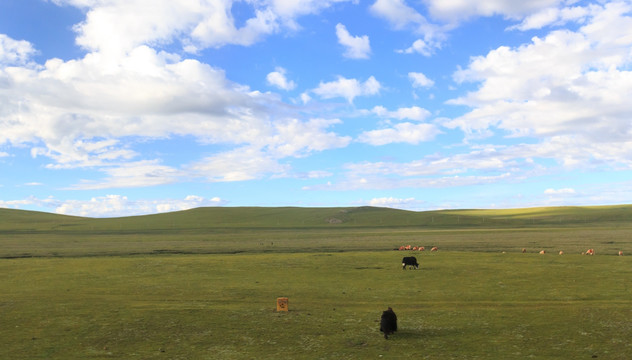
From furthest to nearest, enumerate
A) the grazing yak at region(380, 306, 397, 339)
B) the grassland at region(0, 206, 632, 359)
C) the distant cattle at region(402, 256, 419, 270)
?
the distant cattle at region(402, 256, 419, 270) → the grazing yak at region(380, 306, 397, 339) → the grassland at region(0, 206, 632, 359)

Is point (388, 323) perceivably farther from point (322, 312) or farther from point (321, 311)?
point (321, 311)

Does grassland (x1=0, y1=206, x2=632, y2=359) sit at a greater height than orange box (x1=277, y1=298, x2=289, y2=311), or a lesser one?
lesser

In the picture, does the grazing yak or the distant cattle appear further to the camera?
the distant cattle

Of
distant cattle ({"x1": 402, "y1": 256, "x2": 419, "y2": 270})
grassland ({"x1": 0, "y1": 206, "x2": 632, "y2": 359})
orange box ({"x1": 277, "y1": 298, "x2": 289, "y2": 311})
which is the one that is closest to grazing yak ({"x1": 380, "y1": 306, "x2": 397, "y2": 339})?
grassland ({"x1": 0, "y1": 206, "x2": 632, "y2": 359})

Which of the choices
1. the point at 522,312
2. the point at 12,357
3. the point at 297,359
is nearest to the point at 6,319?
the point at 12,357

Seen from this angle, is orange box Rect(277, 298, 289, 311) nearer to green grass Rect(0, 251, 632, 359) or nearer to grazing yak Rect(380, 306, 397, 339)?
green grass Rect(0, 251, 632, 359)

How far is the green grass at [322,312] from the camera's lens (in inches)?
819

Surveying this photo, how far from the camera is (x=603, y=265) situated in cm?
4297

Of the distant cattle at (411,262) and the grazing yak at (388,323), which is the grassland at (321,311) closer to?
the grazing yak at (388,323)

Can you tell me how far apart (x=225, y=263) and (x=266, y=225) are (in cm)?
14546

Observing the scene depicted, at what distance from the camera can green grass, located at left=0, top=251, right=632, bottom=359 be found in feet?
68.3

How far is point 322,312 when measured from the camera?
88.6 ft

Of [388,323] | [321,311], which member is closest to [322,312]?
[321,311]

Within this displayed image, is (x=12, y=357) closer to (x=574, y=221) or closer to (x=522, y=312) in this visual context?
(x=522, y=312)
